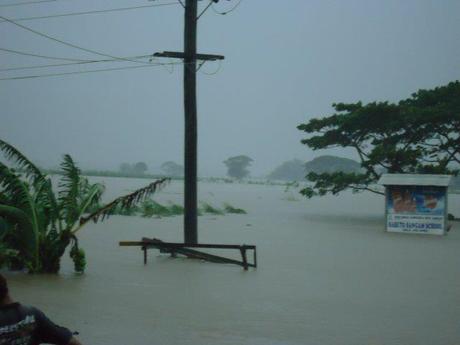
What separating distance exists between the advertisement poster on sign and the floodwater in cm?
325

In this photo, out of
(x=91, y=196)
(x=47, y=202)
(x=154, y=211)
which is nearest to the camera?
(x=47, y=202)

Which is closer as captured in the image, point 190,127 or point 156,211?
point 190,127

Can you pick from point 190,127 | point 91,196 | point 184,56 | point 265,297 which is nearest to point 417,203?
point 190,127

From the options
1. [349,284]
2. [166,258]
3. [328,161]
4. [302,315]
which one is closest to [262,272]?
[349,284]

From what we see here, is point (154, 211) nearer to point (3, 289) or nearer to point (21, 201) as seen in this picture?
point (21, 201)

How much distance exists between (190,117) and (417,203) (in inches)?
341

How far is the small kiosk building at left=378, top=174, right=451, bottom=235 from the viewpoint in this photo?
17688mm

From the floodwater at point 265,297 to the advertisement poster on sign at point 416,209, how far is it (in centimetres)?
325

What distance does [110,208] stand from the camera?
31.8 feet

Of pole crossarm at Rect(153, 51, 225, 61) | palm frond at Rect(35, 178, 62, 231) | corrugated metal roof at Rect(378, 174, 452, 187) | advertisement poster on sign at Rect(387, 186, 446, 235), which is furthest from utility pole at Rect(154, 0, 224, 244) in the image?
advertisement poster on sign at Rect(387, 186, 446, 235)

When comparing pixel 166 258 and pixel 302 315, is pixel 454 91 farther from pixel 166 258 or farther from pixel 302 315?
pixel 302 315

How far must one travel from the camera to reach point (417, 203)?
59.4ft

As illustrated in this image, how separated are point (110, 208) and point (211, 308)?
10.1 ft

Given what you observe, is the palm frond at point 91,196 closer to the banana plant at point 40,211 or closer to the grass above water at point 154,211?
the banana plant at point 40,211
